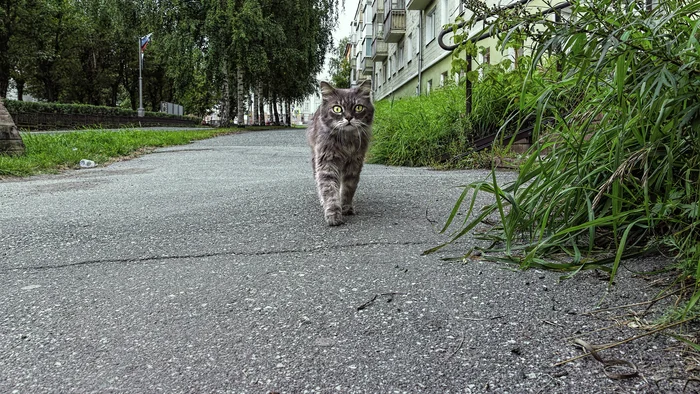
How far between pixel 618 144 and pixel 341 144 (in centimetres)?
211

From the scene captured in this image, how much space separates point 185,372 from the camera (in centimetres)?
150

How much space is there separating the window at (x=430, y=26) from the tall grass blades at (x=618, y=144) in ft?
68.6

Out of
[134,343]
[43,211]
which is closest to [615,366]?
[134,343]

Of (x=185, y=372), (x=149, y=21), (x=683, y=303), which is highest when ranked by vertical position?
(x=149, y=21)

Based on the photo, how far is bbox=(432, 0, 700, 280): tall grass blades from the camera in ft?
5.71

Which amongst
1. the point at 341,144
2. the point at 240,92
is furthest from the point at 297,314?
the point at 240,92

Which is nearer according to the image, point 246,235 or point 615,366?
point 615,366

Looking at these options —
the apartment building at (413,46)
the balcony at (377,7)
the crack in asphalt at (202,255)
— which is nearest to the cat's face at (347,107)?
the crack in asphalt at (202,255)

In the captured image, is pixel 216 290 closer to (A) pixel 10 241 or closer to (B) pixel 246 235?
(B) pixel 246 235

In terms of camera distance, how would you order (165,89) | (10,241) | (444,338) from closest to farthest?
(444,338) → (10,241) → (165,89)

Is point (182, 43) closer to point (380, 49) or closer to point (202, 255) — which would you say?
point (380, 49)

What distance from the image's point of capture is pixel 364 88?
4.06 meters

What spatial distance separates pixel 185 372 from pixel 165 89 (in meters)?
53.6

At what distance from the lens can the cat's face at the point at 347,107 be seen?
3.75 meters
